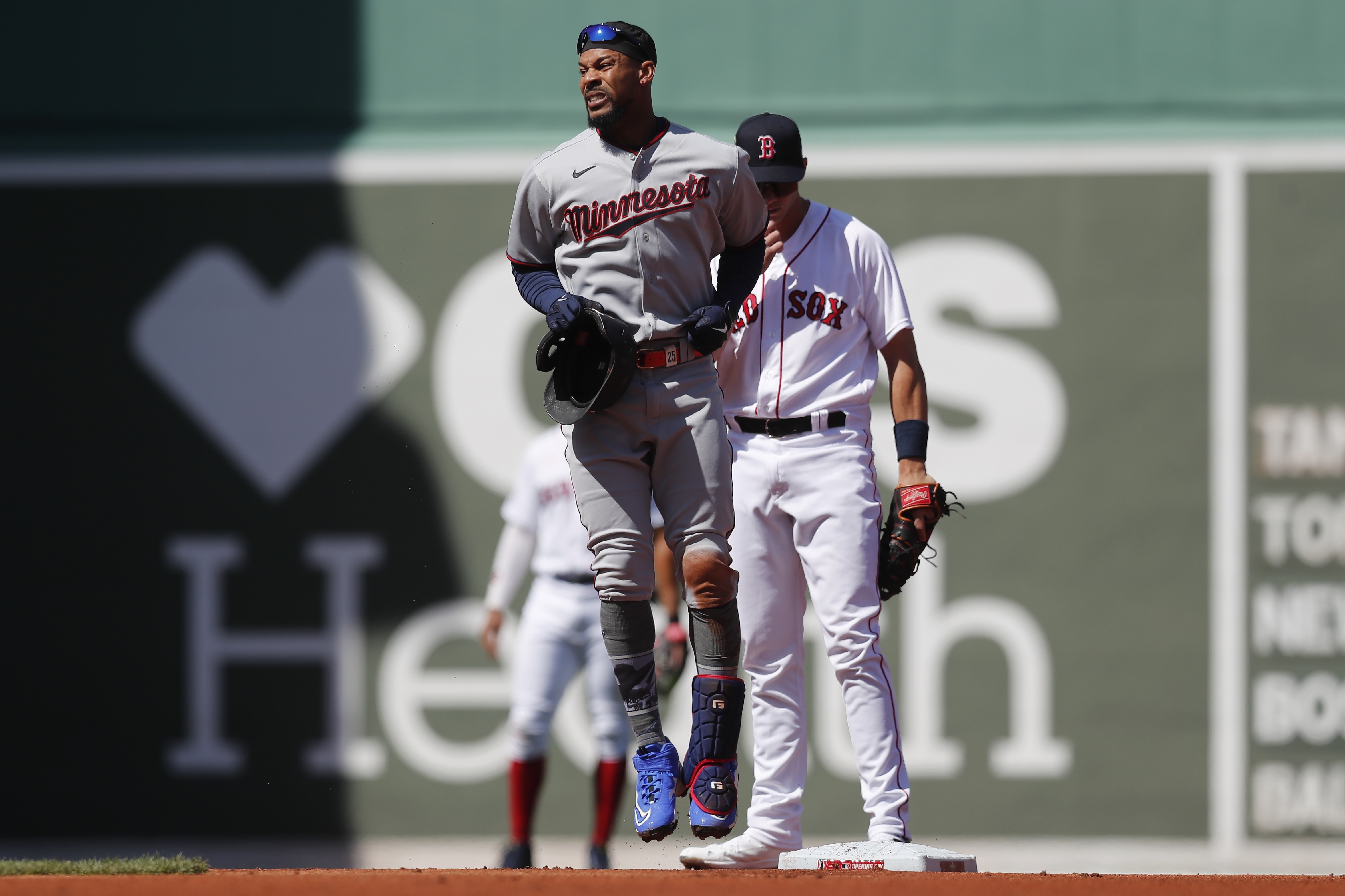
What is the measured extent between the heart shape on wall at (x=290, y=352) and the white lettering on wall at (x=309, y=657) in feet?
1.87

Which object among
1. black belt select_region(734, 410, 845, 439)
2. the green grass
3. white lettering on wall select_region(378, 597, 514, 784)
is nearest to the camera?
the green grass

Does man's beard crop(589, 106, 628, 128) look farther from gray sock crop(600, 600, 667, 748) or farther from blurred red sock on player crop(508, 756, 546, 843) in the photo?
blurred red sock on player crop(508, 756, 546, 843)

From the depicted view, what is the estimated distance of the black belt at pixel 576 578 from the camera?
6812 millimetres

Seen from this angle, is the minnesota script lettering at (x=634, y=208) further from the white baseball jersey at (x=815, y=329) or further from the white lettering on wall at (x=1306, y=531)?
the white lettering on wall at (x=1306, y=531)

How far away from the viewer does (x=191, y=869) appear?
4.02 m

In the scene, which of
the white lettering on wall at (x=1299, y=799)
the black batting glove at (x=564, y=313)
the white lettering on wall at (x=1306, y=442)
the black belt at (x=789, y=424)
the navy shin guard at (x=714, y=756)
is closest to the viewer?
the black batting glove at (x=564, y=313)

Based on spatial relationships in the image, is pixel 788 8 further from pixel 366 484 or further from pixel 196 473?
pixel 196 473

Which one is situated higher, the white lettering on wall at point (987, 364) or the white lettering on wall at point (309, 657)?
the white lettering on wall at point (987, 364)

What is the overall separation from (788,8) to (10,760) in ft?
20.4

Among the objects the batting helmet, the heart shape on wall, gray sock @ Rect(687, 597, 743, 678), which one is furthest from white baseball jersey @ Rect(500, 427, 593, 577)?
the batting helmet

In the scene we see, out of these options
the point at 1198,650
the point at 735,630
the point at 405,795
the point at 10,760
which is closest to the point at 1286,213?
the point at 1198,650

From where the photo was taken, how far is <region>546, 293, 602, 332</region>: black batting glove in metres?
3.72

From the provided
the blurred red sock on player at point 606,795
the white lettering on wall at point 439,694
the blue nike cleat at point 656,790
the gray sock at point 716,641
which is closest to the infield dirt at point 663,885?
the blue nike cleat at point 656,790

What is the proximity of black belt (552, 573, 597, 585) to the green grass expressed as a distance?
2.81 metres
